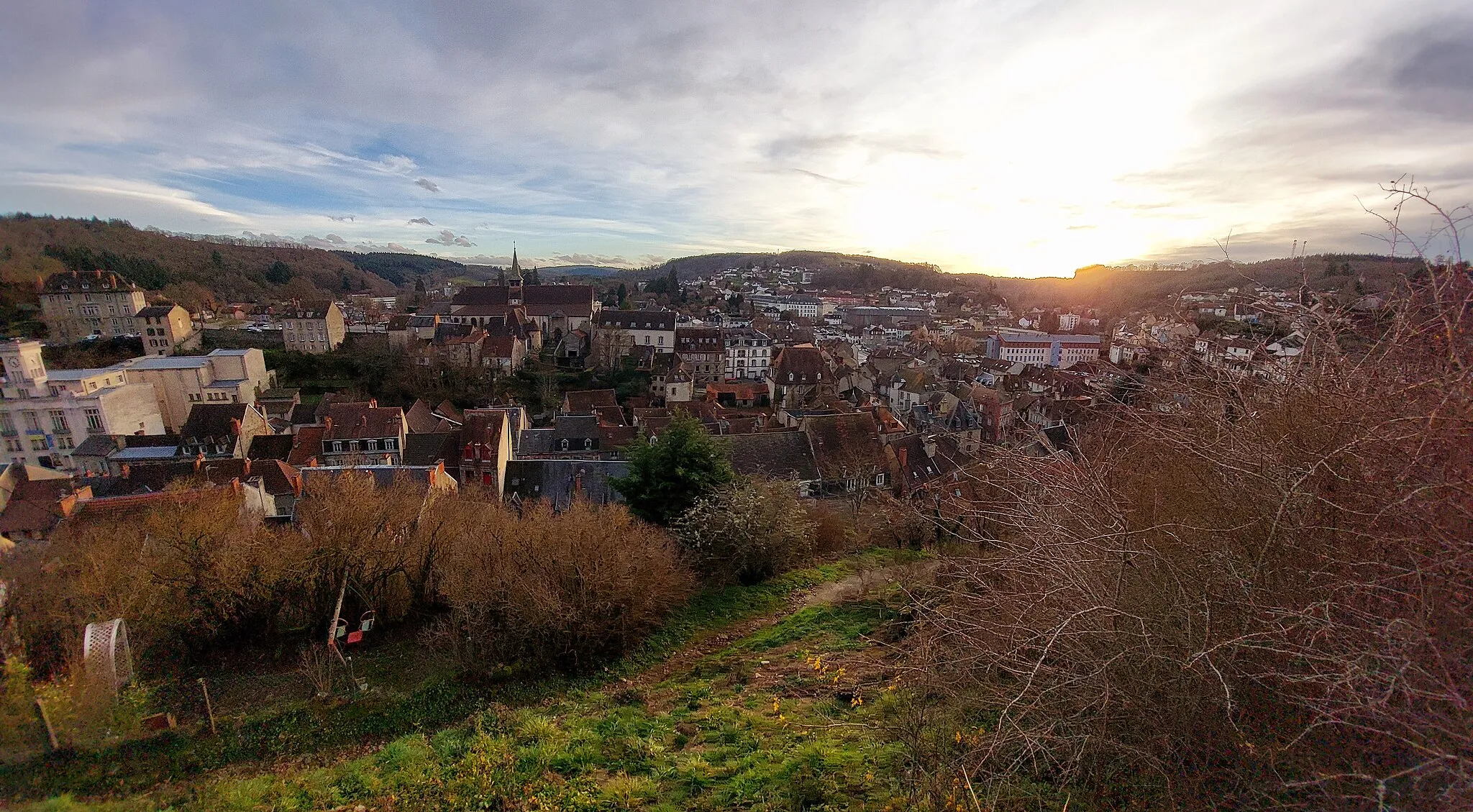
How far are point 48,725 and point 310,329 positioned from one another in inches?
2076

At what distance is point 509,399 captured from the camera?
4366cm

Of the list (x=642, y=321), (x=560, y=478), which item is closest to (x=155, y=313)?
(x=642, y=321)

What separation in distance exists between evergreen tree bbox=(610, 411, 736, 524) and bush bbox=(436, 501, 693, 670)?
3.89 metres

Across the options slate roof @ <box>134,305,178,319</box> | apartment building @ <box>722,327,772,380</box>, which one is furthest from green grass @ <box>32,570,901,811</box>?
slate roof @ <box>134,305,178,319</box>

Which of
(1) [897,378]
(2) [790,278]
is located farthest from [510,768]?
(2) [790,278]

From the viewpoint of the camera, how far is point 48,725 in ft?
26.4

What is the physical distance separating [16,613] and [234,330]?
2239 inches

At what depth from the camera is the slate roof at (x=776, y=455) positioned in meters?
23.6

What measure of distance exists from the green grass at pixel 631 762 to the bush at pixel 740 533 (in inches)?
210

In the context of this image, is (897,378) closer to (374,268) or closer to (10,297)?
(10,297)

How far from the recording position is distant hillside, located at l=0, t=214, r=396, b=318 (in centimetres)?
5466

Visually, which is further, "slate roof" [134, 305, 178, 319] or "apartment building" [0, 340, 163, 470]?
"slate roof" [134, 305, 178, 319]

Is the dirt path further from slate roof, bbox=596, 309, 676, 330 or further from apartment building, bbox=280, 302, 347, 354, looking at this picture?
apartment building, bbox=280, 302, 347, 354

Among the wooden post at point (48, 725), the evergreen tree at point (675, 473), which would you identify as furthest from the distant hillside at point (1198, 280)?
the wooden post at point (48, 725)
